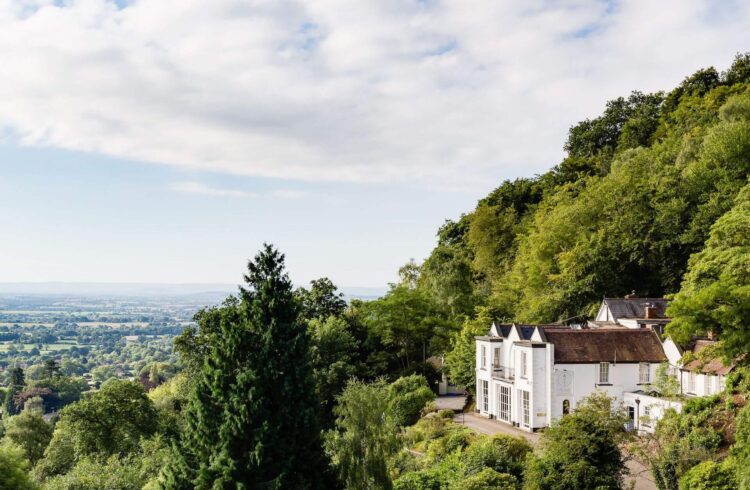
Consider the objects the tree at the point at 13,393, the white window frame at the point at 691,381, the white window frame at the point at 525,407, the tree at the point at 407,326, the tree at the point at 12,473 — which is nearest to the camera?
the tree at the point at 12,473

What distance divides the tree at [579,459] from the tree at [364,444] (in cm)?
471

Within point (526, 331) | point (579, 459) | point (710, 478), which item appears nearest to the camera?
point (710, 478)

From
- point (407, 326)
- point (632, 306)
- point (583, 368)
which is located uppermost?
point (632, 306)

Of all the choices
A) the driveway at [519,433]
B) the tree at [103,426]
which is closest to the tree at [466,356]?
the driveway at [519,433]

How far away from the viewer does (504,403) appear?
36219mm

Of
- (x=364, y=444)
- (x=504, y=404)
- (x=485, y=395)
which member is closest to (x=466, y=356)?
(x=485, y=395)

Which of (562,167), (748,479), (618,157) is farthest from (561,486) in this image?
(562,167)

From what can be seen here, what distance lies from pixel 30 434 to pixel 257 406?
3655 cm

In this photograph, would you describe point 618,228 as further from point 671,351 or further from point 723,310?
point 723,310

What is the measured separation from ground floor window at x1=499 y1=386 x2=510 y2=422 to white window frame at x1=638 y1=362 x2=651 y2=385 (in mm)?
6461

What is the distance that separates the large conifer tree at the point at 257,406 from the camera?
21.1 m

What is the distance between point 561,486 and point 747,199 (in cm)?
2010

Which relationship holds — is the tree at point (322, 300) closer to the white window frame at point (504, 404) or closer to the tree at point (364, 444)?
the white window frame at point (504, 404)

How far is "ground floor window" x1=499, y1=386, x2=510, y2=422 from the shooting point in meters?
35.8
